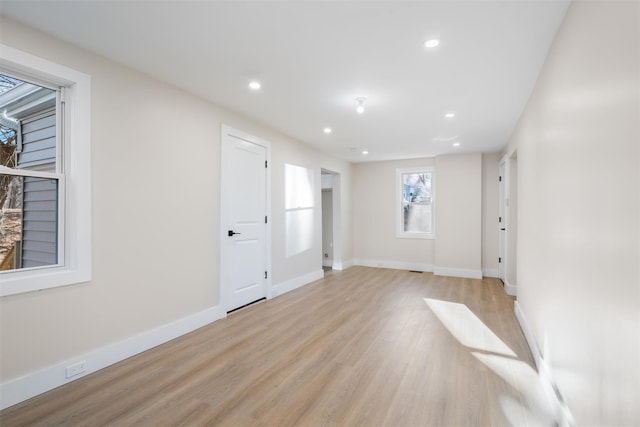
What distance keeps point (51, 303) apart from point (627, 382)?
3.15 m

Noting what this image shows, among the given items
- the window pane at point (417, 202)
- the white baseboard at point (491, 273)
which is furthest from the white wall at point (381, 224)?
the white baseboard at point (491, 273)

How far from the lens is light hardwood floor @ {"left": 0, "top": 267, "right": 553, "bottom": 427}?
185 centimetres

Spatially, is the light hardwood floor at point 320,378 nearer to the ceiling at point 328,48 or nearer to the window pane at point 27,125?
the window pane at point 27,125

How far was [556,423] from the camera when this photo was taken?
Result: 181cm

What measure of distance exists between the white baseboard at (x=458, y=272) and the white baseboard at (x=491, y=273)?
233 millimetres

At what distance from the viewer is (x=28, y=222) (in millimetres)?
2137

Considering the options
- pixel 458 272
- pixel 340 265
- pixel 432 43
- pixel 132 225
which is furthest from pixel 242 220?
pixel 458 272

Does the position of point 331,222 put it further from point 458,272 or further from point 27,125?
point 27,125

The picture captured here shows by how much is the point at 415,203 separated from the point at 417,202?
0.16 feet

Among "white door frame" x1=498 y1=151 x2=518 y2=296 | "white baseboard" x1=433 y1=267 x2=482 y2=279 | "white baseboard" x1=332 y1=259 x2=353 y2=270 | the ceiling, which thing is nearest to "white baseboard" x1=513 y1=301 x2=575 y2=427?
"white door frame" x1=498 y1=151 x2=518 y2=296

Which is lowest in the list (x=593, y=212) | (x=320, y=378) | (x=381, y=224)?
(x=320, y=378)

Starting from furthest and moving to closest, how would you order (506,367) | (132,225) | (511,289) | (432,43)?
(511,289) → (132,225) → (506,367) → (432,43)

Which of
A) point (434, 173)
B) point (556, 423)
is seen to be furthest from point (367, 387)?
point (434, 173)

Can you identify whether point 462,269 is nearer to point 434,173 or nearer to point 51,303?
point 434,173
